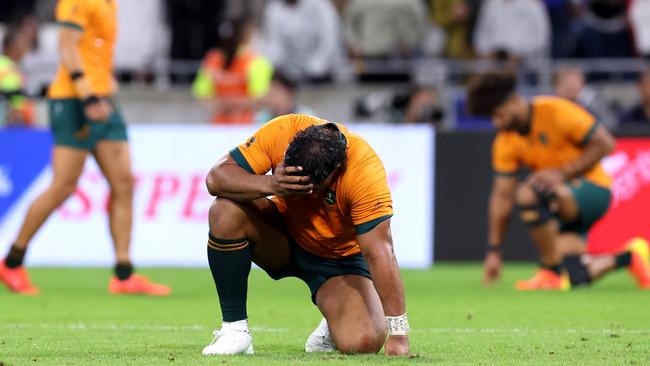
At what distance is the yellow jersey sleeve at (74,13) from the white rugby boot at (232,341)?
4313 mm

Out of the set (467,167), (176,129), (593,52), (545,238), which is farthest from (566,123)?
(593,52)

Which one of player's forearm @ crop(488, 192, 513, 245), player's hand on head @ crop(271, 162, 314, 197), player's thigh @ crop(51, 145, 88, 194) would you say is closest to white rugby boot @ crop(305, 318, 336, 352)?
player's hand on head @ crop(271, 162, 314, 197)

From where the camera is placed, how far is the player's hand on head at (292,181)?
6457mm

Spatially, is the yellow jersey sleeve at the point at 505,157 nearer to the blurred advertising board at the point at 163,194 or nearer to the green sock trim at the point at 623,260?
the green sock trim at the point at 623,260

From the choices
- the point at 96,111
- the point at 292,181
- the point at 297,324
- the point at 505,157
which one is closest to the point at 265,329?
the point at 297,324

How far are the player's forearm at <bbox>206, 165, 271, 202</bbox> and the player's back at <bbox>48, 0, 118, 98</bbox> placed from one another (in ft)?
13.3

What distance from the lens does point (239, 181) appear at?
682cm

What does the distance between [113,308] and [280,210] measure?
283 centimetres

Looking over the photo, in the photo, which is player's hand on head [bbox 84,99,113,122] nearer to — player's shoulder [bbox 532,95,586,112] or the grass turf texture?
the grass turf texture

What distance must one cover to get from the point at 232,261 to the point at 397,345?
3.03 ft

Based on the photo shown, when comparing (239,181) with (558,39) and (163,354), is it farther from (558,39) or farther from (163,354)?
(558,39)

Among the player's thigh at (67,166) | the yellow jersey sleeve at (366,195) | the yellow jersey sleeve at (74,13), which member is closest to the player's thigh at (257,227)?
the yellow jersey sleeve at (366,195)

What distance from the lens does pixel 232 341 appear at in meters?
6.89

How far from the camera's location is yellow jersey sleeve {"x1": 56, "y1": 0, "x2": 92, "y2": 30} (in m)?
10.7
